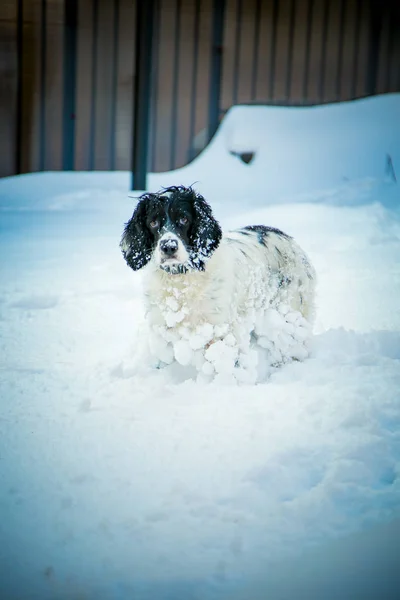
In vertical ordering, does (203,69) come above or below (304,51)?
below

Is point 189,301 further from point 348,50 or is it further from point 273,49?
point 348,50

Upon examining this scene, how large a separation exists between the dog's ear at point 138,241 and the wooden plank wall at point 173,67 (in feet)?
17.6

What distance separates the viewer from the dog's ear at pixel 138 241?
387 cm

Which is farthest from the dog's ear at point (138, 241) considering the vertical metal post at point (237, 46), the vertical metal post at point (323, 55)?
the vertical metal post at point (323, 55)

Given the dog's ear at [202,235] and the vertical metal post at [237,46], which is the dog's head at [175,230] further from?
the vertical metal post at [237,46]

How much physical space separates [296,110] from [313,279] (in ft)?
19.9

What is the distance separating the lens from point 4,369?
12.5 feet

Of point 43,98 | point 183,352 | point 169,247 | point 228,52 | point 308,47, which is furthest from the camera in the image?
point 308,47

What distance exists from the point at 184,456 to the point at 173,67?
7503 millimetres

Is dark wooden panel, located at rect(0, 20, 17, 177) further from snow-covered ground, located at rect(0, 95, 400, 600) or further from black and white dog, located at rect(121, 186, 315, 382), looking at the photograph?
black and white dog, located at rect(121, 186, 315, 382)

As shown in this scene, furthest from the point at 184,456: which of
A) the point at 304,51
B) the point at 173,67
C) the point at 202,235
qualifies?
the point at 304,51

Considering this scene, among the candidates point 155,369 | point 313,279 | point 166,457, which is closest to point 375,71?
point 313,279

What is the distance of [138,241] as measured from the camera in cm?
391

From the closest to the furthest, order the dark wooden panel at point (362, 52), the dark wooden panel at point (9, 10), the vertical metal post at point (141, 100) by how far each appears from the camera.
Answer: the vertical metal post at point (141, 100)
the dark wooden panel at point (9, 10)
the dark wooden panel at point (362, 52)
